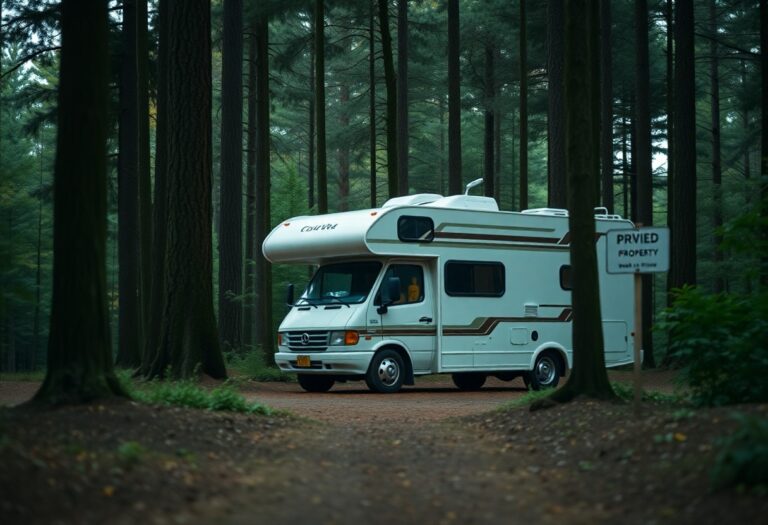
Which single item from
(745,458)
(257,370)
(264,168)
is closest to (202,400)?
(745,458)

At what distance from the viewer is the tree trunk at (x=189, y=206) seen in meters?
16.0

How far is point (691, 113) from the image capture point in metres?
26.0

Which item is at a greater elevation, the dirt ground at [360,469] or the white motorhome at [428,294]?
the white motorhome at [428,294]

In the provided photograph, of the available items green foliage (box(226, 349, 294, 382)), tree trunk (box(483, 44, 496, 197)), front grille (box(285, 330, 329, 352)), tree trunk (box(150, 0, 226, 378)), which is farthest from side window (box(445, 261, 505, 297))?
tree trunk (box(483, 44, 496, 197))

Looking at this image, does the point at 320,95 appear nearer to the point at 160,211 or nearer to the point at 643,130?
the point at 160,211

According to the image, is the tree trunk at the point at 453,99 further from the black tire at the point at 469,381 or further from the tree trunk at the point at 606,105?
the black tire at the point at 469,381

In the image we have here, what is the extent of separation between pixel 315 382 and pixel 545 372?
4.61 m

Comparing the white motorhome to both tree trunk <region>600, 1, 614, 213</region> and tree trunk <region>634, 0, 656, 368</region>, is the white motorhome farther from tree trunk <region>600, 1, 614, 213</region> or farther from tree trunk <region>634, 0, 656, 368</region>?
tree trunk <region>600, 1, 614, 213</region>

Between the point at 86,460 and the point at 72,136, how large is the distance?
3.50 metres

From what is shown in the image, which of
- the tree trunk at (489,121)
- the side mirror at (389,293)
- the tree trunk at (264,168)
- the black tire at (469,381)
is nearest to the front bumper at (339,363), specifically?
the side mirror at (389,293)

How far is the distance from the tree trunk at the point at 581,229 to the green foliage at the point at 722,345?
1028 mm

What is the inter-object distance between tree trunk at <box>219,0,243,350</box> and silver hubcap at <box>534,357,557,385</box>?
857cm

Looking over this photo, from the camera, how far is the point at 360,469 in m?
9.05

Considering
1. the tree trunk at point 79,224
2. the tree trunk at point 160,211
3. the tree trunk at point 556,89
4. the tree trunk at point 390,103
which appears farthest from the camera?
the tree trunk at point 390,103
